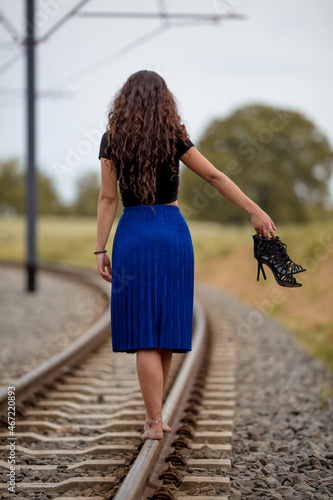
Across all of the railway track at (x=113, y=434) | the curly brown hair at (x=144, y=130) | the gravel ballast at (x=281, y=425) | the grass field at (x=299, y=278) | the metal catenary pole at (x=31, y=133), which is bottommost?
the gravel ballast at (x=281, y=425)

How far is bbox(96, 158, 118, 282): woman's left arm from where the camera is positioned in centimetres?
302

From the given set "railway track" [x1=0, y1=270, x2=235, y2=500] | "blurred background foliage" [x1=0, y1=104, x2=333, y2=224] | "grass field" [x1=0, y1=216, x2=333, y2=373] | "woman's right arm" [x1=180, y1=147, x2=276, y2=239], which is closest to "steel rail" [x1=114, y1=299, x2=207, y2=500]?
"railway track" [x1=0, y1=270, x2=235, y2=500]

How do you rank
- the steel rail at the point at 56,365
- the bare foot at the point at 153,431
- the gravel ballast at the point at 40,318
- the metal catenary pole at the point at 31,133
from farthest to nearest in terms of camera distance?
the metal catenary pole at the point at 31,133 → the gravel ballast at the point at 40,318 → the steel rail at the point at 56,365 → the bare foot at the point at 153,431

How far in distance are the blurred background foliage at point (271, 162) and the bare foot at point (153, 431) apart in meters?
18.8

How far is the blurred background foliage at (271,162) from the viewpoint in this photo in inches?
947

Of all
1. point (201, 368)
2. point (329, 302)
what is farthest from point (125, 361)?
point (329, 302)

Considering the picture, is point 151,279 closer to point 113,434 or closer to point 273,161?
point 113,434

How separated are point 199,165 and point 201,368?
290 centimetres

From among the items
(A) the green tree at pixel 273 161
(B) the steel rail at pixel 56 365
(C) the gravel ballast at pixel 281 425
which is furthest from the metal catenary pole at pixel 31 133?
(A) the green tree at pixel 273 161

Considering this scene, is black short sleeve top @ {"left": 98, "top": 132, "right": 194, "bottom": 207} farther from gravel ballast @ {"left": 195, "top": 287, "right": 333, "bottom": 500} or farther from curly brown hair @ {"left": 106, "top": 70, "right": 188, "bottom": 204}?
gravel ballast @ {"left": 195, "top": 287, "right": 333, "bottom": 500}

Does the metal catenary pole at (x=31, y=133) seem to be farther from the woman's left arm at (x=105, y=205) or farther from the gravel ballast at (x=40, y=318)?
the woman's left arm at (x=105, y=205)

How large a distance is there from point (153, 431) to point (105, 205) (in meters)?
1.16

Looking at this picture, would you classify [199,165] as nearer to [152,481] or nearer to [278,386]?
[152,481]

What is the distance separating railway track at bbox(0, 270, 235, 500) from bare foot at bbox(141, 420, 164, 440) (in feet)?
0.18
